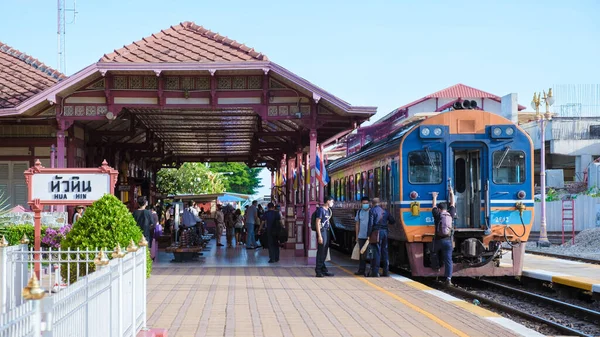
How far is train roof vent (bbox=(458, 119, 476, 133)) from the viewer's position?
15.5 m

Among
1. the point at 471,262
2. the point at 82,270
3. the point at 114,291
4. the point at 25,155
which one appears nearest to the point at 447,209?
the point at 471,262

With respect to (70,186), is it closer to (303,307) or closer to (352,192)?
(303,307)

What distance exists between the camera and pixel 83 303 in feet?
17.2

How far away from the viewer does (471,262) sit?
15461 millimetres

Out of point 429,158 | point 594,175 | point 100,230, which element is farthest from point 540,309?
point 594,175

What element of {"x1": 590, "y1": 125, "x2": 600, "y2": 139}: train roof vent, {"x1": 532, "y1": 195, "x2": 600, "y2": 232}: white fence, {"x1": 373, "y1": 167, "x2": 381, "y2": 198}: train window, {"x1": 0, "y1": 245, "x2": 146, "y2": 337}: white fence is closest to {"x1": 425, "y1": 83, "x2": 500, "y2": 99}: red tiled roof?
{"x1": 590, "y1": 125, "x2": 600, "y2": 139}: train roof vent

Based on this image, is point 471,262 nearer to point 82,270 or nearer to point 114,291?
point 82,270

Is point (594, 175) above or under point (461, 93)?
under

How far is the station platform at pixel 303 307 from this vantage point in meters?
9.16

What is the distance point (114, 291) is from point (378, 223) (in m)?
9.51

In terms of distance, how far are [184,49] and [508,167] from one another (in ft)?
25.0

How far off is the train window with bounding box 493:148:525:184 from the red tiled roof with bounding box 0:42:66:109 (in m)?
10.8

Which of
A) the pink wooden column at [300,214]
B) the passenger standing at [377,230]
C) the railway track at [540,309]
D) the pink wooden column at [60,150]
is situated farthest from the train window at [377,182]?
the pink wooden column at [60,150]

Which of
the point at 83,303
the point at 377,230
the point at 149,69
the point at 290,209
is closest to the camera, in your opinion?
the point at 83,303
